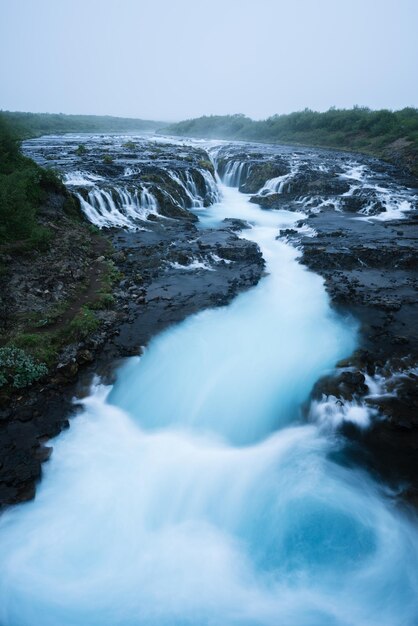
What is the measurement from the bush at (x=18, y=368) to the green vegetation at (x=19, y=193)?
522cm

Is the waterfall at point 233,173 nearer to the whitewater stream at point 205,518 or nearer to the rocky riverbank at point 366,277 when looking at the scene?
the rocky riverbank at point 366,277

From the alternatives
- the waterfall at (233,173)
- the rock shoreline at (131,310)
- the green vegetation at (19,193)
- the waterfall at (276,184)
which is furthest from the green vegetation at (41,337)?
the waterfall at (233,173)

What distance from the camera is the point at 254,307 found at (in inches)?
489

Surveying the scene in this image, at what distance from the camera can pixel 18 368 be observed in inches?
321

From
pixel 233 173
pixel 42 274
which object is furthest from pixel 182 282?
pixel 233 173

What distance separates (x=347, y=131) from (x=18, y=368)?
2184 inches

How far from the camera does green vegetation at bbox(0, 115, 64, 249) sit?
38.9ft

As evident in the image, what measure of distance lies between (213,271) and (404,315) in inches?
275

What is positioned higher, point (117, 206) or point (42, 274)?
point (117, 206)

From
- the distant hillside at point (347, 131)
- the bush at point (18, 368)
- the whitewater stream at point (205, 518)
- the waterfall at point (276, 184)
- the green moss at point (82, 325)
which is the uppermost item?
the distant hillside at point (347, 131)

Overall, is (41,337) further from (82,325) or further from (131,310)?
(131,310)

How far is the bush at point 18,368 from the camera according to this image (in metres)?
8.01

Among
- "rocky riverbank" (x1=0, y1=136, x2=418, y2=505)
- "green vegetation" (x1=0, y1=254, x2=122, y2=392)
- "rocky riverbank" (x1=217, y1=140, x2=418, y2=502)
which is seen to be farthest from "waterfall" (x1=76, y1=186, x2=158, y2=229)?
"green vegetation" (x1=0, y1=254, x2=122, y2=392)

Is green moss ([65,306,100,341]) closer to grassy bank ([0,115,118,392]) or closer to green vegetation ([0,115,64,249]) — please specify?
grassy bank ([0,115,118,392])
